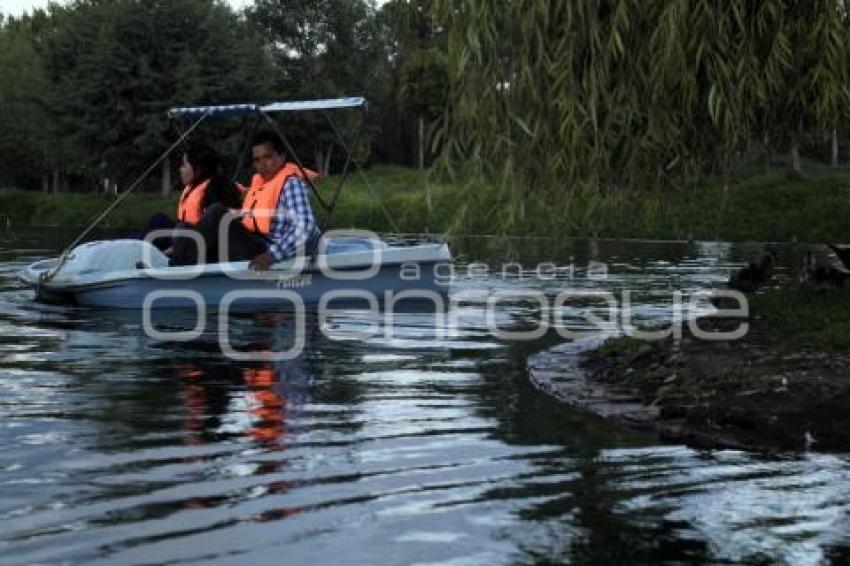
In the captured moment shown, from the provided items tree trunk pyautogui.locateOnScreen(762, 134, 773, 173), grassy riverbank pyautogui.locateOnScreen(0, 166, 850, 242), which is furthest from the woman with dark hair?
tree trunk pyautogui.locateOnScreen(762, 134, 773, 173)

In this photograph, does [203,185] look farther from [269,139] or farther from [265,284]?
[265,284]

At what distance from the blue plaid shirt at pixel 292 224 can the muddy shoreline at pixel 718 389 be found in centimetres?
529

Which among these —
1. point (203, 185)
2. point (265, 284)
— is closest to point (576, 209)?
point (265, 284)

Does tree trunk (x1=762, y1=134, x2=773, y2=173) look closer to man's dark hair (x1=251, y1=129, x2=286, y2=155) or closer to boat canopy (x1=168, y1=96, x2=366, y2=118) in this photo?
man's dark hair (x1=251, y1=129, x2=286, y2=155)

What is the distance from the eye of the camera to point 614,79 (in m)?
7.61

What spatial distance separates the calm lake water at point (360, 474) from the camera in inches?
206

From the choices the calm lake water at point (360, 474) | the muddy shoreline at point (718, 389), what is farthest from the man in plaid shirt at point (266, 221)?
the muddy shoreline at point (718, 389)

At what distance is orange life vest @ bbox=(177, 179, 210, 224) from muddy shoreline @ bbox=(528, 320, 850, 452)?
6671 millimetres

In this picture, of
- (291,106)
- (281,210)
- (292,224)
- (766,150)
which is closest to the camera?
(766,150)

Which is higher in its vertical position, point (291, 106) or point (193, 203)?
point (291, 106)

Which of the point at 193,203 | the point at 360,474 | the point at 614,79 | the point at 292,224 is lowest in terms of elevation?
the point at 360,474

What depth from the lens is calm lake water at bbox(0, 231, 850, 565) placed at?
5234 millimetres

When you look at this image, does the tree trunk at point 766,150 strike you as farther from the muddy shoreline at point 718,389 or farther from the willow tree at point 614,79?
the muddy shoreline at point 718,389

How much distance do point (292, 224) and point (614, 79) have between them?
27.4 feet
